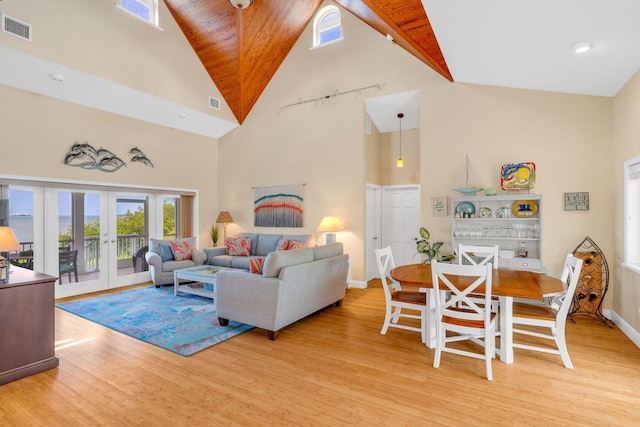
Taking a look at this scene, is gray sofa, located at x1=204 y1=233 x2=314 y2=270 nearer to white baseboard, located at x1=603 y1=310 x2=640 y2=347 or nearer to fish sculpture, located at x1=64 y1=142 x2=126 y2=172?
fish sculpture, located at x1=64 y1=142 x2=126 y2=172

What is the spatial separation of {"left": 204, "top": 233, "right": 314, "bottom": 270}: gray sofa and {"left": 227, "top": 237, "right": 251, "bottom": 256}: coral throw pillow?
120mm

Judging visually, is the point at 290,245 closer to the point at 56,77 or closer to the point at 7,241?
the point at 7,241

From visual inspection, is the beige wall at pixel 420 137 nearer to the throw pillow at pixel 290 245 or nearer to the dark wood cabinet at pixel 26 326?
the throw pillow at pixel 290 245

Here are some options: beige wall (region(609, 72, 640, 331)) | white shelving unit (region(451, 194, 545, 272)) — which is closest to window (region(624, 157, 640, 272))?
beige wall (region(609, 72, 640, 331))

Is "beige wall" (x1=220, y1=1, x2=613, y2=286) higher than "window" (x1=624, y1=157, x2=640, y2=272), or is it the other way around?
"beige wall" (x1=220, y1=1, x2=613, y2=286)

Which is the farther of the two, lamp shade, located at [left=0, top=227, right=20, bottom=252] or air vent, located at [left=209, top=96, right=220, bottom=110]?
air vent, located at [left=209, top=96, right=220, bottom=110]

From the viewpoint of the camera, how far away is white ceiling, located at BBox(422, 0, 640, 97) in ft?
9.30

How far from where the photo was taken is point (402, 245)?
6.98 meters

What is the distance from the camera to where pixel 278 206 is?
705 centimetres

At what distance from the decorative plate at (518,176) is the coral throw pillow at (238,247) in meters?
4.76

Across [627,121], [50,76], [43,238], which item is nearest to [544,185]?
[627,121]

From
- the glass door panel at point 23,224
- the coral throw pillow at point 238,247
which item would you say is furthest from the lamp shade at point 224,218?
the glass door panel at point 23,224

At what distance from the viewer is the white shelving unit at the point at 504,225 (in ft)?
14.9

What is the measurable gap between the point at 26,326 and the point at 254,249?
4310 millimetres
